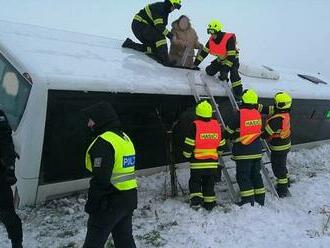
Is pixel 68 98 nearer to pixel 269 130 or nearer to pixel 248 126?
pixel 248 126

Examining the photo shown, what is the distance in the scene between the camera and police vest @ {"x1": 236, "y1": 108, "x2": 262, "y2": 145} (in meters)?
6.18

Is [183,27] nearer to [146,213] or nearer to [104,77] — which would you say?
[104,77]

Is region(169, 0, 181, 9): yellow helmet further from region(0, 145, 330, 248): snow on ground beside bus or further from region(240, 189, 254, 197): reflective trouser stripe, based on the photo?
region(240, 189, 254, 197): reflective trouser stripe

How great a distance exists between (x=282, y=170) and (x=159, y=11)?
3.12 m

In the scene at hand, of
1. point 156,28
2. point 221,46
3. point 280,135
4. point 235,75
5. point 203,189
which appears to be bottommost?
point 203,189

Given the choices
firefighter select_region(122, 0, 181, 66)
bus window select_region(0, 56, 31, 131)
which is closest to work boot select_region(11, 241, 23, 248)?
bus window select_region(0, 56, 31, 131)

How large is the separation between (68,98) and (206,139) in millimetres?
1747

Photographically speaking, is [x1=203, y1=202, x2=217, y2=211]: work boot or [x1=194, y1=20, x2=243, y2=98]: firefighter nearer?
[x1=203, y1=202, x2=217, y2=211]: work boot

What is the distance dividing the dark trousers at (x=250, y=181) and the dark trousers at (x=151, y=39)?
214 centimetres

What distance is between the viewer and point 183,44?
7879 mm

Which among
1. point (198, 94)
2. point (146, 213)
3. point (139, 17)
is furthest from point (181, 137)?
point (139, 17)

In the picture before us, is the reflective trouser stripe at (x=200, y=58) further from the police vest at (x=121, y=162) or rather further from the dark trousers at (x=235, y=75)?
the police vest at (x=121, y=162)

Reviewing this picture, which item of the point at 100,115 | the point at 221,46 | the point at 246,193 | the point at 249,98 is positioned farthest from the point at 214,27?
the point at 100,115

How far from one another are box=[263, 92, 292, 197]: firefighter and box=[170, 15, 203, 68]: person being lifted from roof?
68.8 inches
